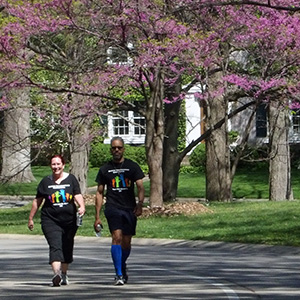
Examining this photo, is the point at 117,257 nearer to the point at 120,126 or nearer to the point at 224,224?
the point at 224,224

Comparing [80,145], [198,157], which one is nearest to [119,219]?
[80,145]

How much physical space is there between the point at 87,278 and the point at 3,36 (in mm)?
13131

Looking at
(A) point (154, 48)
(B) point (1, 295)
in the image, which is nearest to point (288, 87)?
(A) point (154, 48)

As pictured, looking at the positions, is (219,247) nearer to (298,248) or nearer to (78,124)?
(298,248)

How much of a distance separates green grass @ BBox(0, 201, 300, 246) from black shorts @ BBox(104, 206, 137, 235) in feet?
24.1

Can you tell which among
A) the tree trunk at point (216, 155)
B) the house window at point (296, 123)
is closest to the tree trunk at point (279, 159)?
the tree trunk at point (216, 155)

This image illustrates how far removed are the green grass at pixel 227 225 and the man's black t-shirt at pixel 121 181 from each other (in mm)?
7376

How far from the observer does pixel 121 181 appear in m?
13.4

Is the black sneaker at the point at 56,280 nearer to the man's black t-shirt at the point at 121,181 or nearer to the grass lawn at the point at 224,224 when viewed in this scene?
the man's black t-shirt at the point at 121,181

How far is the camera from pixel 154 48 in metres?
26.0

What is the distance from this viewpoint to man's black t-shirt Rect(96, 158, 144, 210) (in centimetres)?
1338

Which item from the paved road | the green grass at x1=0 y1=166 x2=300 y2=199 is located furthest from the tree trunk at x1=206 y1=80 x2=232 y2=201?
the paved road

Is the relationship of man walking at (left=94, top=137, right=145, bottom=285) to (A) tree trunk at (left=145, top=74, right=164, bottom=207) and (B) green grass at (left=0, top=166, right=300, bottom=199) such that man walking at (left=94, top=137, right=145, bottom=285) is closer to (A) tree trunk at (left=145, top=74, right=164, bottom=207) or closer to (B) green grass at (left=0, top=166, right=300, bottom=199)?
(A) tree trunk at (left=145, top=74, right=164, bottom=207)

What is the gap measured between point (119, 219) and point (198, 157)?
4166cm
